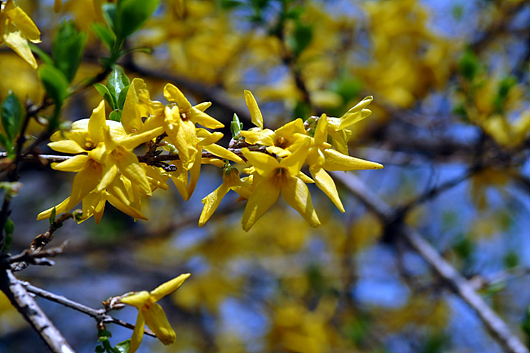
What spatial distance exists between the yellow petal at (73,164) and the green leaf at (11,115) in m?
0.11

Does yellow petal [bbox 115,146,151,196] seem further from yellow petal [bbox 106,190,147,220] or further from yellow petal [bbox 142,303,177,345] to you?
yellow petal [bbox 142,303,177,345]

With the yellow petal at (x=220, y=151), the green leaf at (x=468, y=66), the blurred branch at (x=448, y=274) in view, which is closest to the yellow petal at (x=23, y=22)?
the yellow petal at (x=220, y=151)

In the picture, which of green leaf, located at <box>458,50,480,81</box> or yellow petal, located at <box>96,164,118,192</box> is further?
green leaf, located at <box>458,50,480,81</box>

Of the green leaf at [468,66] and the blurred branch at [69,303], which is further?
the green leaf at [468,66]

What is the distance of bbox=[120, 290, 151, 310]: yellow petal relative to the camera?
0.99 meters

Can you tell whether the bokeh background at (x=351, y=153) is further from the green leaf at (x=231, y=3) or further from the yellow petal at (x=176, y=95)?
the yellow petal at (x=176, y=95)

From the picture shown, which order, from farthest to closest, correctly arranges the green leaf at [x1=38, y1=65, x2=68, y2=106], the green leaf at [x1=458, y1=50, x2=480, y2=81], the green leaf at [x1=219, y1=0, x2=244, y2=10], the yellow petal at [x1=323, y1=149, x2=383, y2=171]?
the green leaf at [x1=458, y1=50, x2=480, y2=81]
the green leaf at [x1=219, y1=0, x2=244, y2=10]
the yellow petal at [x1=323, y1=149, x2=383, y2=171]
the green leaf at [x1=38, y1=65, x2=68, y2=106]

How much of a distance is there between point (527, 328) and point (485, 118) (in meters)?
1.48

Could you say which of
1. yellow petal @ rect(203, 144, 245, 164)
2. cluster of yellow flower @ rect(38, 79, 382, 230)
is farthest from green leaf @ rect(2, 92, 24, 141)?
yellow petal @ rect(203, 144, 245, 164)

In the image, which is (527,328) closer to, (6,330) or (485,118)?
(485,118)

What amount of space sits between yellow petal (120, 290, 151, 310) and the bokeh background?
148 centimetres

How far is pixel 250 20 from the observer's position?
2252 millimetres

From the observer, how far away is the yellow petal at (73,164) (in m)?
0.94

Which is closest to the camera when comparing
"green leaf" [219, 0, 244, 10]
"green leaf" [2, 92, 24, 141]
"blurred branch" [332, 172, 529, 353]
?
"green leaf" [2, 92, 24, 141]
